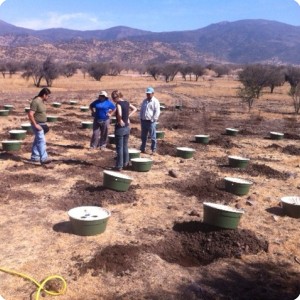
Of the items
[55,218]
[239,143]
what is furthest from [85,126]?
[55,218]

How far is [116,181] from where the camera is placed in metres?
6.99

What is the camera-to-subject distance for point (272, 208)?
22.1 feet

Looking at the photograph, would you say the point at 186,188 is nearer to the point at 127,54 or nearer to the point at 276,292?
the point at 276,292

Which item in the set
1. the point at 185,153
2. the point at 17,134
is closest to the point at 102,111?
the point at 185,153

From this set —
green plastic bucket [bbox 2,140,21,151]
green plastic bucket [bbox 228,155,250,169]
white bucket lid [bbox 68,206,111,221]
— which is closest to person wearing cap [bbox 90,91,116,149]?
green plastic bucket [bbox 2,140,21,151]

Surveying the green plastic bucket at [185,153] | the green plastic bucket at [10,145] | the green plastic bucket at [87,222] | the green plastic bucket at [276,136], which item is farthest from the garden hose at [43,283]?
the green plastic bucket at [276,136]

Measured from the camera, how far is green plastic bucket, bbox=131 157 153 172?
27.3ft

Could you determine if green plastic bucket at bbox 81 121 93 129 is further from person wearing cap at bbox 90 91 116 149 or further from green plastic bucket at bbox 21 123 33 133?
person wearing cap at bbox 90 91 116 149

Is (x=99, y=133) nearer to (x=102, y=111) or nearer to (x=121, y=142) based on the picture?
(x=102, y=111)

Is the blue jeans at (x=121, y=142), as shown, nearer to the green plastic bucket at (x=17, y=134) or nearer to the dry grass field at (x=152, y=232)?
the dry grass field at (x=152, y=232)

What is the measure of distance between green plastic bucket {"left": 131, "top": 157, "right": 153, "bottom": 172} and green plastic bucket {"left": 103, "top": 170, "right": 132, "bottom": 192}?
4.22 feet

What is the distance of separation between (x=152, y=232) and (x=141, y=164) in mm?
2998

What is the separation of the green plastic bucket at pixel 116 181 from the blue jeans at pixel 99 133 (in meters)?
3.04

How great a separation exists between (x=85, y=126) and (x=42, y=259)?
925 centimetres
